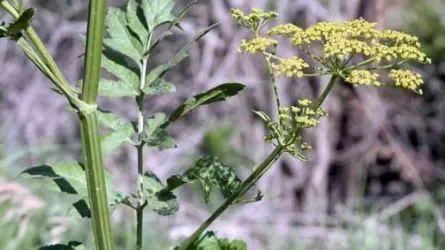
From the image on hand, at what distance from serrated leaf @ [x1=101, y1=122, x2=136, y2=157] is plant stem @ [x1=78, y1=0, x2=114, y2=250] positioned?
1.04 ft

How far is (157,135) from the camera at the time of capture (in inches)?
62.5

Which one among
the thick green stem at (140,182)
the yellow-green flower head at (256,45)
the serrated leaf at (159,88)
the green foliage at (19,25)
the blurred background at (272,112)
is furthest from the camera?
the blurred background at (272,112)

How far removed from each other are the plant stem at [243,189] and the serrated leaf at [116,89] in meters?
0.33

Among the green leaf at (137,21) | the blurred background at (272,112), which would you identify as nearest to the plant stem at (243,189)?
the green leaf at (137,21)

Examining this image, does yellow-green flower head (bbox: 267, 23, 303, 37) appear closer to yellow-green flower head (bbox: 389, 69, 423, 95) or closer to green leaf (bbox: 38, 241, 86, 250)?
yellow-green flower head (bbox: 389, 69, 423, 95)

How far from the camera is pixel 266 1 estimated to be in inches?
293

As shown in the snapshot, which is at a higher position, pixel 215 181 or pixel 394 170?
pixel 394 170

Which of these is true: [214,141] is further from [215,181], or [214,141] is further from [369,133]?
[215,181]

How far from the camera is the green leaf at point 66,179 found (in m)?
1.50

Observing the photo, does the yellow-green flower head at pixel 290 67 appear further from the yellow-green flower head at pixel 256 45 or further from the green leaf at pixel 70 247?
the green leaf at pixel 70 247

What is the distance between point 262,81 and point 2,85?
2.24 metres

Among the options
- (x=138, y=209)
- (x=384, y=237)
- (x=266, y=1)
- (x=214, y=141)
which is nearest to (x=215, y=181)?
(x=138, y=209)

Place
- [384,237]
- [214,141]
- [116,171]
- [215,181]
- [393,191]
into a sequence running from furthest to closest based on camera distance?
[393,191] < [116,171] < [214,141] < [384,237] < [215,181]

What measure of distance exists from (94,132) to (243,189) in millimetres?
231
